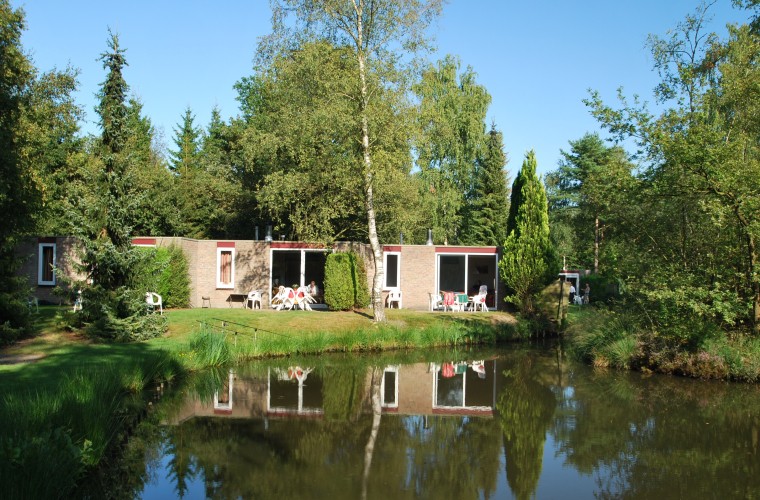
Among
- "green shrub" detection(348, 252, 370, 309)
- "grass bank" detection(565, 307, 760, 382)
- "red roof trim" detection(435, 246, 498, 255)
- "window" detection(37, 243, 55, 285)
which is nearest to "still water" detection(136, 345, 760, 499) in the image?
"grass bank" detection(565, 307, 760, 382)

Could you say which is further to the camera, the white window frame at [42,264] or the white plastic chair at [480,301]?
the white plastic chair at [480,301]

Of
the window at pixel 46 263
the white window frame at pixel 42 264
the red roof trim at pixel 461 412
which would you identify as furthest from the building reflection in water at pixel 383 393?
the window at pixel 46 263

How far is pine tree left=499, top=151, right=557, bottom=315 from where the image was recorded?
67.5 feet

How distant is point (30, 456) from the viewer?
5434 millimetres

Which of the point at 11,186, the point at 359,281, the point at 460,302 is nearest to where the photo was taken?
the point at 11,186

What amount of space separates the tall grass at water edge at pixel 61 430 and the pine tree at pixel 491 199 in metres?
29.7

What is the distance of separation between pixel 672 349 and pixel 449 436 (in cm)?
715

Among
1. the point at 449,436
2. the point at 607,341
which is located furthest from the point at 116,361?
the point at 607,341

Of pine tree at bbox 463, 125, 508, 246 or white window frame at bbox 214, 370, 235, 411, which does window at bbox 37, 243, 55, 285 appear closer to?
white window frame at bbox 214, 370, 235, 411

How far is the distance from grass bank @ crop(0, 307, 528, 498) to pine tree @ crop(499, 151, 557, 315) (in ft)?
3.55

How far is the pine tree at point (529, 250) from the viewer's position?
20.6 metres

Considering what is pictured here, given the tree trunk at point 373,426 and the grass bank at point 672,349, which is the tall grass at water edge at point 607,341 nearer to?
the grass bank at point 672,349

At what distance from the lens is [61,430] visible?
6.11m

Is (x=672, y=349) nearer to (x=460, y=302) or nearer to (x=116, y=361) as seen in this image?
(x=460, y=302)
